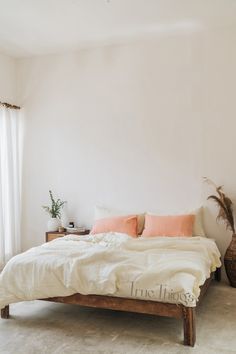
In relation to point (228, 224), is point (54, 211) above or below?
above

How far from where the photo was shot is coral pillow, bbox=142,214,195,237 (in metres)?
4.33

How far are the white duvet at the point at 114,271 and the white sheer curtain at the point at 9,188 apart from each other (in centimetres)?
166

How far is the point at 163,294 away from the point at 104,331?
610 mm

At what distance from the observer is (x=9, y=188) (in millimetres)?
5238

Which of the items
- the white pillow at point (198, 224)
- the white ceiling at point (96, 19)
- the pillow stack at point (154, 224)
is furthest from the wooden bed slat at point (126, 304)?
the white ceiling at point (96, 19)

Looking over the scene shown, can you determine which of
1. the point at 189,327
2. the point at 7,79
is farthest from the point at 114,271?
the point at 7,79

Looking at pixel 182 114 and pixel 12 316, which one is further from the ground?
pixel 182 114

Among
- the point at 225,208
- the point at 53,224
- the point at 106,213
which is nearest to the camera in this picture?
the point at 225,208

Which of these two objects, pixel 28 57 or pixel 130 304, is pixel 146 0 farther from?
pixel 130 304

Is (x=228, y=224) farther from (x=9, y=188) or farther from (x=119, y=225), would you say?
(x=9, y=188)

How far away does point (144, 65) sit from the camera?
488 centimetres

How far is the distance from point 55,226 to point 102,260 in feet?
6.51

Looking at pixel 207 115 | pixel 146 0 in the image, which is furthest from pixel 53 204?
pixel 146 0

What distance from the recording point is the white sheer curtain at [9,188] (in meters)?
5.17
